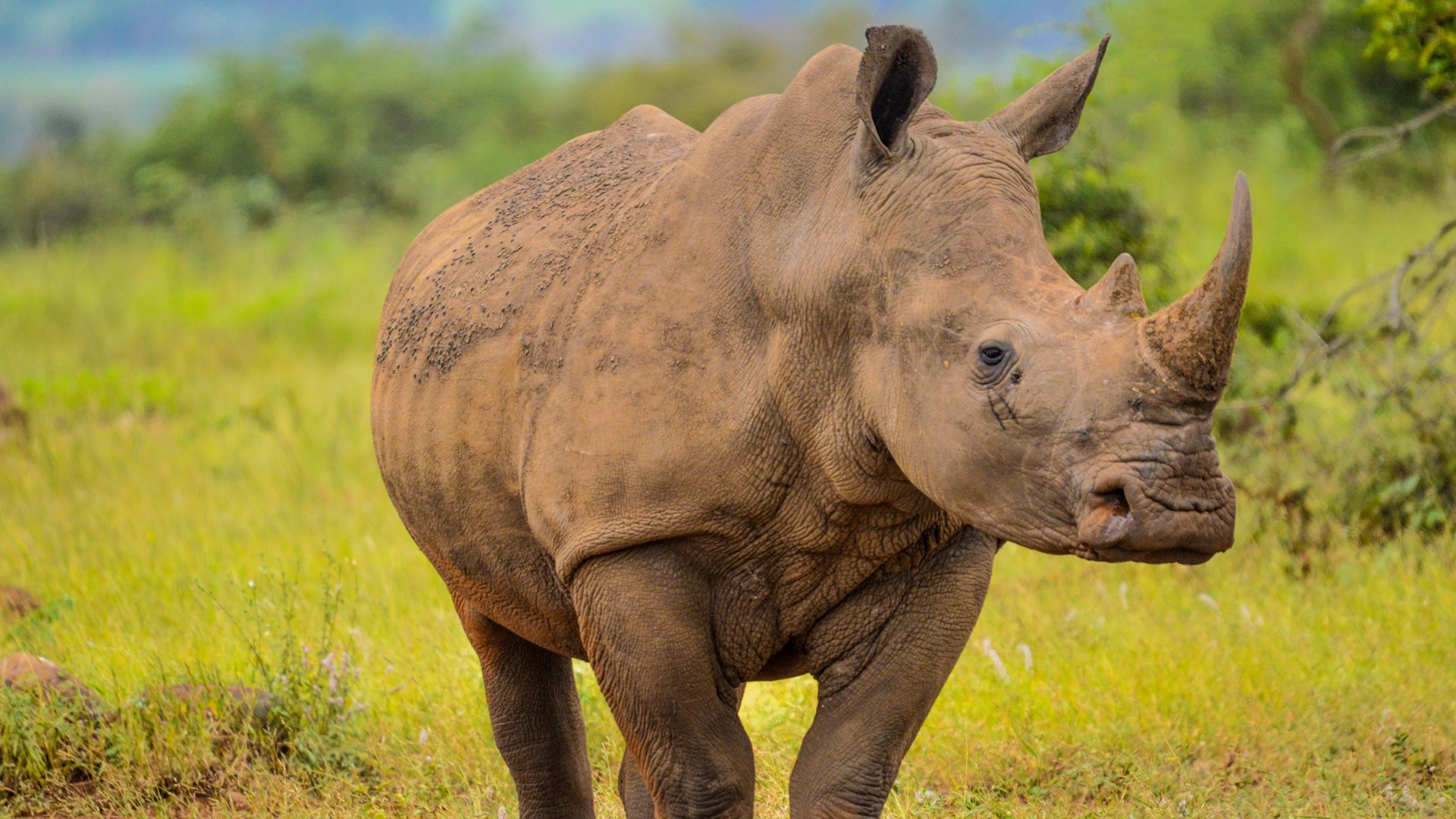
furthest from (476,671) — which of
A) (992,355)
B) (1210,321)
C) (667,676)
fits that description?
(1210,321)

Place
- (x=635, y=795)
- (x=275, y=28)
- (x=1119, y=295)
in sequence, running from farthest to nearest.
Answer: (x=275, y=28)
(x=635, y=795)
(x=1119, y=295)

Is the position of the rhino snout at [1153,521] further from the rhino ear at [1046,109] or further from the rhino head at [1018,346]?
the rhino ear at [1046,109]

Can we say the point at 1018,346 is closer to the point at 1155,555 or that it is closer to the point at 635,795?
the point at 1155,555

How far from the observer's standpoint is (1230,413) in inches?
314

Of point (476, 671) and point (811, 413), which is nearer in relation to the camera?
point (811, 413)

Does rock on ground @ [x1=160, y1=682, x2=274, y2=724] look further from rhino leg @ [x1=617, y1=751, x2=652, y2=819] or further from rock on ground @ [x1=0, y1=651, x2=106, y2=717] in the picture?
rhino leg @ [x1=617, y1=751, x2=652, y2=819]

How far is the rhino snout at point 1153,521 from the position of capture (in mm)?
2848

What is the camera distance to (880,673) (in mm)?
3730

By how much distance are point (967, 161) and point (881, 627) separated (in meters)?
1.04

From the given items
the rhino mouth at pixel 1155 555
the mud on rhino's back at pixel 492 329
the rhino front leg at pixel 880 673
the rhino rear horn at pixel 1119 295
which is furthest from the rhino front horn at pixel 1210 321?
the mud on rhino's back at pixel 492 329

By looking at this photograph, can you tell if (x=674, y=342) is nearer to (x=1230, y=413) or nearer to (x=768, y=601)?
(x=768, y=601)

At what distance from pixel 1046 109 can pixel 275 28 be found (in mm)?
A: 37171

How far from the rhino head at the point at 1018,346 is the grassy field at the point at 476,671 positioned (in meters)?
2.09

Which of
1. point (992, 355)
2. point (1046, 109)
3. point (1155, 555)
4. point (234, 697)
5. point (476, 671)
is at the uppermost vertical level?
point (1046, 109)
